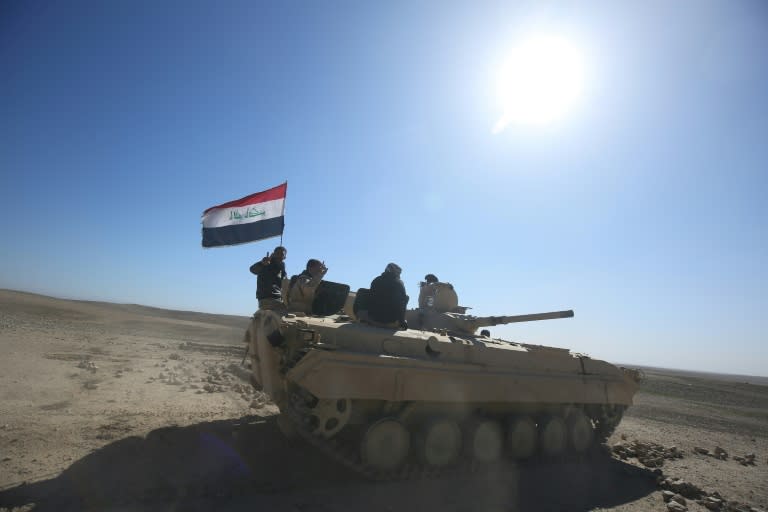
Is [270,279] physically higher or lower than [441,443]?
higher

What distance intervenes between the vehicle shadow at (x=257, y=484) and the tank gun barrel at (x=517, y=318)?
3072 mm

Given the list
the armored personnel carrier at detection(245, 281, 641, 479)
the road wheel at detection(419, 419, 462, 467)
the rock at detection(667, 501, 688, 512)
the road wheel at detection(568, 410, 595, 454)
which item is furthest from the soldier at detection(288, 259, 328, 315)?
the rock at detection(667, 501, 688, 512)

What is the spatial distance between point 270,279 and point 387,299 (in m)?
2.44

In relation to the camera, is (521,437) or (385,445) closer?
(385,445)

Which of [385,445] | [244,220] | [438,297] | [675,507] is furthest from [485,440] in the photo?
[244,220]

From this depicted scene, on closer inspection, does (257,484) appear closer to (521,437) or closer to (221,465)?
(221,465)

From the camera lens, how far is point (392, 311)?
7.09 metres

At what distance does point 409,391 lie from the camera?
612 centimetres

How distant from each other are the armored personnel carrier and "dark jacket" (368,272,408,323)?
0.99 ft

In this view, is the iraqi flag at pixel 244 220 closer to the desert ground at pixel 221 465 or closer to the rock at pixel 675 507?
the desert ground at pixel 221 465

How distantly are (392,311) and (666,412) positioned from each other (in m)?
14.7

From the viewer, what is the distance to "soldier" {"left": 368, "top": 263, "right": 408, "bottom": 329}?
7.05 metres

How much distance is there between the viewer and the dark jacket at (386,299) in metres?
7.05

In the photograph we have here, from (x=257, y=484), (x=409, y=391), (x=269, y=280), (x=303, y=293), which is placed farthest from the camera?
(x=269, y=280)
